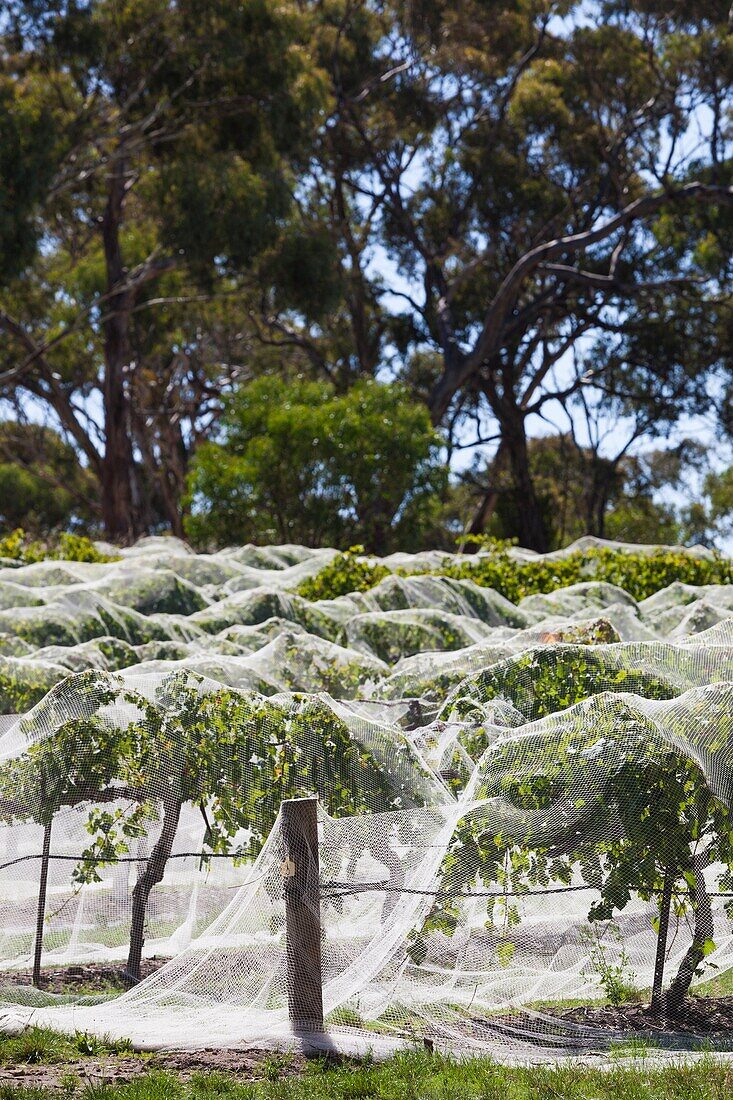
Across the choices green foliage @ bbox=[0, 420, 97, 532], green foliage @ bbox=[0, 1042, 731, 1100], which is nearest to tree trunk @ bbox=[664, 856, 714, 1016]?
green foliage @ bbox=[0, 1042, 731, 1100]

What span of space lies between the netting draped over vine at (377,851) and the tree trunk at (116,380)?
16924mm

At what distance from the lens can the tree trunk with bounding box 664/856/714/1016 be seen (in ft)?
14.3

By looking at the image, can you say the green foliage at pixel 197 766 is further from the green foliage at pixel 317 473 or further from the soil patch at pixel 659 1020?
the green foliage at pixel 317 473

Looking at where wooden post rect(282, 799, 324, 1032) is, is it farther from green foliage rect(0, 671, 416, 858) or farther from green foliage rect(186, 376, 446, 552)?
green foliage rect(186, 376, 446, 552)

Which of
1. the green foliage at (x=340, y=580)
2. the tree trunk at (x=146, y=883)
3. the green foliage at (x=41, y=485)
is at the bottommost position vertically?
the tree trunk at (x=146, y=883)

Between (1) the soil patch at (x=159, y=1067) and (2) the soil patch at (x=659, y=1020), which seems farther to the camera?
(2) the soil patch at (x=659, y=1020)

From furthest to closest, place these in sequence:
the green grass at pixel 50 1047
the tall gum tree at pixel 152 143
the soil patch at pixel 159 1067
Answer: the tall gum tree at pixel 152 143 < the green grass at pixel 50 1047 < the soil patch at pixel 159 1067

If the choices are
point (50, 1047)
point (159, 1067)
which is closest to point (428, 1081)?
point (159, 1067)

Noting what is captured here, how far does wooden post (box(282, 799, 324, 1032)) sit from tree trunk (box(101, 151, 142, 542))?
1788 centimetres

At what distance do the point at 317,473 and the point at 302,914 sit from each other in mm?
14308

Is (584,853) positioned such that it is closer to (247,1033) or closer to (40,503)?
(247,1033)

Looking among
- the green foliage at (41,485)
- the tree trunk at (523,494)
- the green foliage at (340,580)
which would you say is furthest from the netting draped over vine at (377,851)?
the green foliage at (41,485)

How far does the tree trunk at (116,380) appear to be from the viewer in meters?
22.2

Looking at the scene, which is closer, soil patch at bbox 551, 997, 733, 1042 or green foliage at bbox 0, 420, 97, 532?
soil patch at bbox 551, 997, 733, 1042
